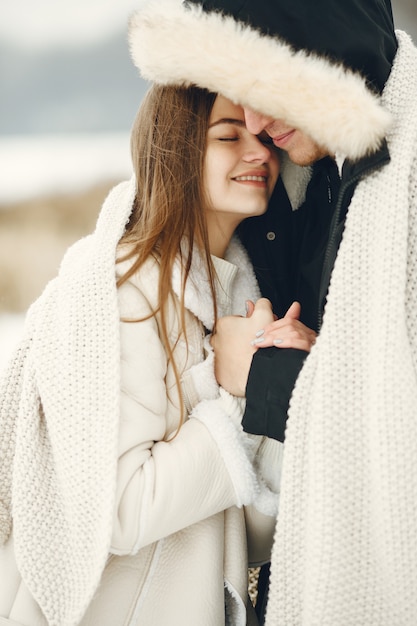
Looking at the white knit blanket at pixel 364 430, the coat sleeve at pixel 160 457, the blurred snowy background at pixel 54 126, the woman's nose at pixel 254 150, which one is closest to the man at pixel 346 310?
the white knit blanket at pixel 364 430

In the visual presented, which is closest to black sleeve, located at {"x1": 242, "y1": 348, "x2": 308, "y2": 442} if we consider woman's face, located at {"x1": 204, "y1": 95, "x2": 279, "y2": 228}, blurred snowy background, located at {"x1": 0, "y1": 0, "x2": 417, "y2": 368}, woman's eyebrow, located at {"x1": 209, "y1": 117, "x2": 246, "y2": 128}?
woman's face, located at {"x1": 204, "y1": 95, "x2": 279, "y2": 228}

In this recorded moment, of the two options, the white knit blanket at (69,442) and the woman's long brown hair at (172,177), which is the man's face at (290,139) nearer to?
the woman's long brown hair at (172,177)

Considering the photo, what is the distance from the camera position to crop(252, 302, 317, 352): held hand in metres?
0.96

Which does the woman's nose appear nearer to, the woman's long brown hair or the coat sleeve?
the woman's long brown hair

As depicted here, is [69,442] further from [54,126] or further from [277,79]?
[54,126]

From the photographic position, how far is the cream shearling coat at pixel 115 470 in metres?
0.88

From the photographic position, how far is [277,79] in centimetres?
83

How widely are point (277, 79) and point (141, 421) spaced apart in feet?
1.73

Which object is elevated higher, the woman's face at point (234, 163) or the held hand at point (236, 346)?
the woman's face at point (234, 163)

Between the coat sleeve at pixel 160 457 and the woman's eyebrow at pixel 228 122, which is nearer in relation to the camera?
the coat sleeve at pixel 160 457

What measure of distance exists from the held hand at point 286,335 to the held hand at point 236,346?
1 cm

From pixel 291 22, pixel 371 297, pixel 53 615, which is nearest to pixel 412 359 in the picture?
pixel 371 297

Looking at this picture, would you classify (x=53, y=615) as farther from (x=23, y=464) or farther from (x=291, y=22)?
(x=291, y=22)

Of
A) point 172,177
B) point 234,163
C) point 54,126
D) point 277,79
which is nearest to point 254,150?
point 234,163
